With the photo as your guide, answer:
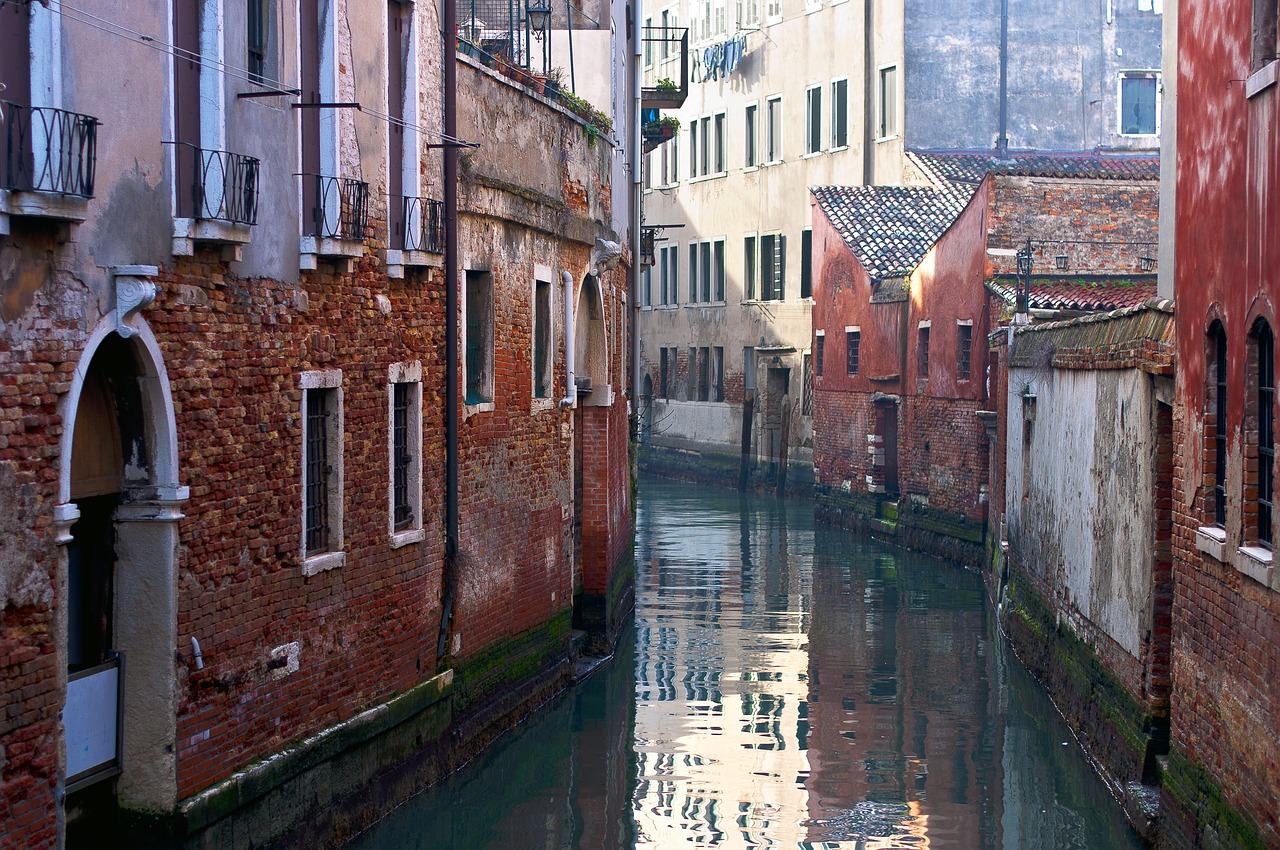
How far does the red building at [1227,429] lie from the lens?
25.3 ft

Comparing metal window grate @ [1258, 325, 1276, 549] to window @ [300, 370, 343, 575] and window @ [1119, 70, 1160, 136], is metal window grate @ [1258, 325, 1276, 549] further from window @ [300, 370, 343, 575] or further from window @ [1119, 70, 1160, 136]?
window @ [1119, 70, 1160, 136]

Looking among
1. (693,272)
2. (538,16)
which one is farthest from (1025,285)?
(693,272)

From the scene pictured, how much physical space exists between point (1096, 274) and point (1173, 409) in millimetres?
13846

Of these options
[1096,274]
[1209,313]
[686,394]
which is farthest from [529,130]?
[686,394]

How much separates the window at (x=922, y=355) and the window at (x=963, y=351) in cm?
180

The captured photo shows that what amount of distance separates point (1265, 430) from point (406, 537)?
503 centimetres

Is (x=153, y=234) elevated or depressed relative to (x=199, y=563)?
elevated

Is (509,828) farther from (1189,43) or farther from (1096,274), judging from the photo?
(1096,274)

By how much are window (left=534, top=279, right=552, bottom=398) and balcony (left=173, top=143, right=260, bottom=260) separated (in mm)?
5880

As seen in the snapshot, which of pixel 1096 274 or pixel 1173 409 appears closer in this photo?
pixel 1173 409

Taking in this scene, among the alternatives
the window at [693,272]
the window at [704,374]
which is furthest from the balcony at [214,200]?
the window at [693,272]

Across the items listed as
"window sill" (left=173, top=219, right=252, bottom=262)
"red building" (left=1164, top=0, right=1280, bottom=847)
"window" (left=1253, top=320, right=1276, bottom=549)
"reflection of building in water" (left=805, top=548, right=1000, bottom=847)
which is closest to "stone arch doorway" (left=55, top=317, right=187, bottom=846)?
"window sill" (left=173, top=219, right=252, bottom=262)

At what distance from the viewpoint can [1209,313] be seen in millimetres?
9008

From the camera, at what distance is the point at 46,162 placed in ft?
21.2
